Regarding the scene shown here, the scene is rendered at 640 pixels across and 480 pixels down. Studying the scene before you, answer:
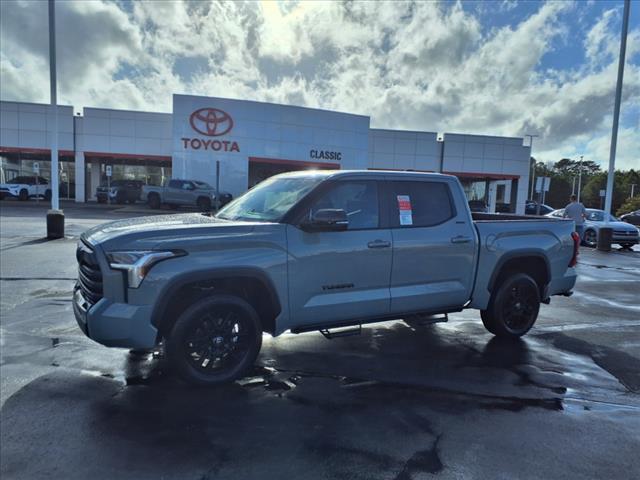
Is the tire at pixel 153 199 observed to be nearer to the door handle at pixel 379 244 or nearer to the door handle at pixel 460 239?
the door handle at pixel 460 239

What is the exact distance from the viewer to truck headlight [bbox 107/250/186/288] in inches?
150

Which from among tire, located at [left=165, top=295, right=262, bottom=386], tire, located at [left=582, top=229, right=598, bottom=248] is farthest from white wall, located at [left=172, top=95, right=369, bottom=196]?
tire, located at [left=165, top=295, right=262, bottom=386]

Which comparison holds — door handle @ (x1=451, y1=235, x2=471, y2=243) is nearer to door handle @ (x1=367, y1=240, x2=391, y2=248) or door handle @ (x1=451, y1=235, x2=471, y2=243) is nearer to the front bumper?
door handle @ (x1=367, y1=240, x2=391, y2=248)

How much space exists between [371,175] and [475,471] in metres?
2.96

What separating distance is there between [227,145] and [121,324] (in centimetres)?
3094

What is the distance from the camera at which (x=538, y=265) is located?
615 centimetres

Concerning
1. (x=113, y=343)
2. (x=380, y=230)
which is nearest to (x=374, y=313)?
(x=380, y=230)

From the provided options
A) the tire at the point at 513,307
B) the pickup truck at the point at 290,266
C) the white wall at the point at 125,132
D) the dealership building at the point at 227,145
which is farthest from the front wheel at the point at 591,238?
the white wall at the point at 125,132

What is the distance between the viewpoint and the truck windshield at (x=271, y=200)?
15.3 ft

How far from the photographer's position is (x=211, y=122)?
32719mm

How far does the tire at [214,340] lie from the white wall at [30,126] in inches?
1448

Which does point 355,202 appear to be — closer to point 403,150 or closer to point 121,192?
point 121,192

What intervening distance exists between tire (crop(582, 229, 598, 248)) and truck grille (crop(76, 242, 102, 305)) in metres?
19.5

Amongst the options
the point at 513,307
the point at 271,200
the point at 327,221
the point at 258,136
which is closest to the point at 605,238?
the point at 513,307
